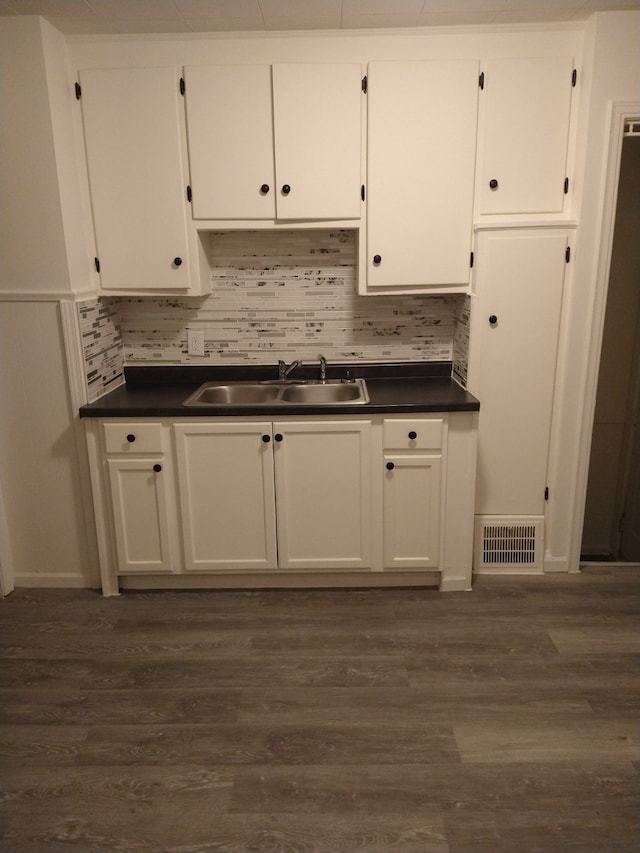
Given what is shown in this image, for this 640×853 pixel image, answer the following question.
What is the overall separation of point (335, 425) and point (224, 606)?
94 cm

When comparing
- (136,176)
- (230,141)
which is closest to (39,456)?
(136,176)

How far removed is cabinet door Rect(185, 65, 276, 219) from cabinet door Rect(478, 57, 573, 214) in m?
0.91

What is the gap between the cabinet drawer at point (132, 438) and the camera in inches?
102

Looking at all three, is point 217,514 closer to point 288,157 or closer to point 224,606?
point 224,606

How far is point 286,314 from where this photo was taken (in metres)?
3.01

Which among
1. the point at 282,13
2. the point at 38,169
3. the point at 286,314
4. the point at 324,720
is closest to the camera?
the point at 324,720

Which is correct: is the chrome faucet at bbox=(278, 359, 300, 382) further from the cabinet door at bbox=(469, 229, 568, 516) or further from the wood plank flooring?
the wood plank flooring

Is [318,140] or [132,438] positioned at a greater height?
[318,140]

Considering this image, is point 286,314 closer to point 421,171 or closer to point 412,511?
point 421,171

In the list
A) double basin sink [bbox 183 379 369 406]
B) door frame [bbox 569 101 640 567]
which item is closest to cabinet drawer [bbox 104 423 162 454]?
double basin sink [bbox 183 379 369 406]

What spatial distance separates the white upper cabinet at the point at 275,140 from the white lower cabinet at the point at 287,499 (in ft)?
3.05

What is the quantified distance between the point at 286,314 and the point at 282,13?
1234 mm

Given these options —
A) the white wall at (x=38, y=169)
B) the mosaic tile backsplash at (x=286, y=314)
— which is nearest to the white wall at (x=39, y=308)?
the white wall at (x=38, y=169)

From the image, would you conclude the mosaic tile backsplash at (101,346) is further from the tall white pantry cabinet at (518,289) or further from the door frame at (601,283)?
the door frame at (601,283)
